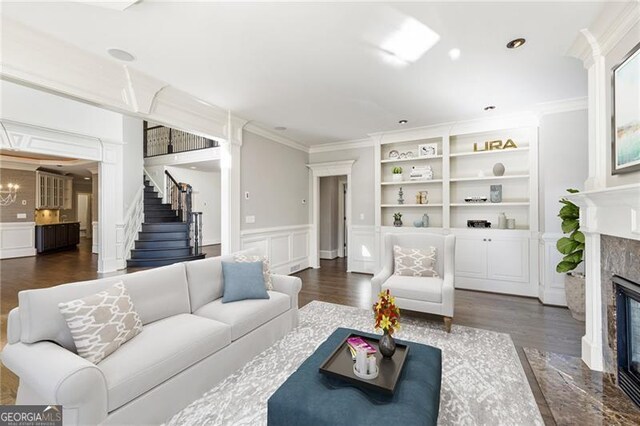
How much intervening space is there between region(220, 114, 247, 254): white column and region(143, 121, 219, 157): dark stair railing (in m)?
3.11

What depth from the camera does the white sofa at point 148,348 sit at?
4.52 feet

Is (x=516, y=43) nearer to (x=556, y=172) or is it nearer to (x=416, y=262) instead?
(x=556, y=172)

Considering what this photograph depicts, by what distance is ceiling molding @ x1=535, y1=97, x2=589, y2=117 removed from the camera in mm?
3766

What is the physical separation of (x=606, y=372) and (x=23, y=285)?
7863 millimetres

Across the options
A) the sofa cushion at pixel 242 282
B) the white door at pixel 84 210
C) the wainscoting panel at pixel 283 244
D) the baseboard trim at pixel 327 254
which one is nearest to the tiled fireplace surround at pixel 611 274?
the sofa cushion at pixel 242 282

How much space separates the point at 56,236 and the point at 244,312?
9.72m

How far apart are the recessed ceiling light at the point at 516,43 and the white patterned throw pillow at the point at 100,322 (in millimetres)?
3794

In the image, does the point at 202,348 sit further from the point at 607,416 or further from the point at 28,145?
the point at 28,145

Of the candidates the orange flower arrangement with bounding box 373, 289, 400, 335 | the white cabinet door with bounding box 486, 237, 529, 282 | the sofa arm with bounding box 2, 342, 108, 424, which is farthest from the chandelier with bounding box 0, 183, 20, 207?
the white cabinet door with bounding box 486, 237, 529, 282

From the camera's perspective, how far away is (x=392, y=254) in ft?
12.4

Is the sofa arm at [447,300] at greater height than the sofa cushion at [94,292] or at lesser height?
lesser

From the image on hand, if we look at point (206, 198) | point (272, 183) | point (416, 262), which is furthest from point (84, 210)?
point (416, 262)

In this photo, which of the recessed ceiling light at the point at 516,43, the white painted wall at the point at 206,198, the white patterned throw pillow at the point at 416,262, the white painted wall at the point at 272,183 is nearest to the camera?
the recessed ceiling light at the point at 516,43

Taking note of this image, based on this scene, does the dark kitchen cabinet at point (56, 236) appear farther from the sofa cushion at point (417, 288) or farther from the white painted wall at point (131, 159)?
the sofa cushion at point (417, 288)
